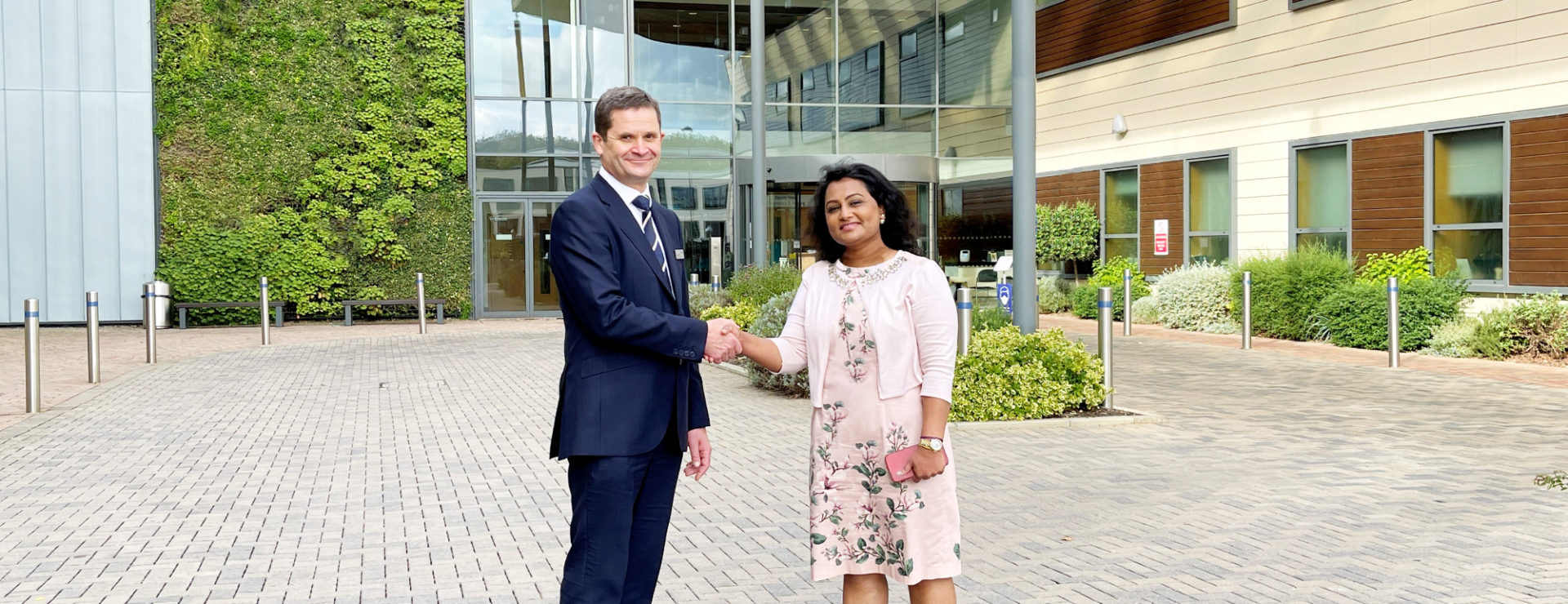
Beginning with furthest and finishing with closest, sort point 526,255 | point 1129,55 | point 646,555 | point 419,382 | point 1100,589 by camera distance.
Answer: point 526,255, point 1129,55, point 419,382, point 1100,589, point 646,555

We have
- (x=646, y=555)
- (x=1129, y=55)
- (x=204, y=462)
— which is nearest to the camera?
(x=646, y=555)

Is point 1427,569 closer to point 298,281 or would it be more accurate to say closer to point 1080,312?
point 1080,312

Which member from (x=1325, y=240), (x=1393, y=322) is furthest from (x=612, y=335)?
(x=1325, y=240)

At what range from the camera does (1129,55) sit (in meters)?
23.2

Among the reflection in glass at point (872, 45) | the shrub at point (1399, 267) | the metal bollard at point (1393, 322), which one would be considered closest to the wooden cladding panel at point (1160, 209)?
the shrub at point (1399, 267)

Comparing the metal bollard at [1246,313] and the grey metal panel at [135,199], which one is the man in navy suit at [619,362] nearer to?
the metal bollard at [1246,313]

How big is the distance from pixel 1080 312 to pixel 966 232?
132 inches

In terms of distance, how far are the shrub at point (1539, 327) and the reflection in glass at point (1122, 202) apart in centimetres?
912

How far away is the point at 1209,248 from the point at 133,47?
58.6ft

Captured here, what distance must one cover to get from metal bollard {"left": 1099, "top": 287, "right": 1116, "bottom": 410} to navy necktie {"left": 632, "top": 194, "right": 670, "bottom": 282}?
22.9 feet

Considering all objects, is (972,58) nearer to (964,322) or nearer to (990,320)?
(990,320)

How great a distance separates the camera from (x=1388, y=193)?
56.9ft

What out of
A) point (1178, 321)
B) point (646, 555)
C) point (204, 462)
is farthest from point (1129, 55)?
point (646, 555)

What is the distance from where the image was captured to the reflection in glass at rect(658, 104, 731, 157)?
2581cm
